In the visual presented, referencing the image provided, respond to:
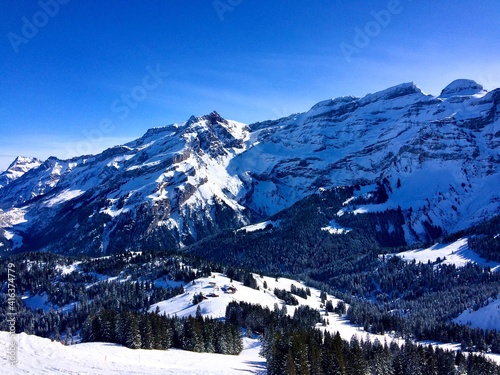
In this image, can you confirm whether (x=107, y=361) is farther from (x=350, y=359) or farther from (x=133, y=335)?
(x=350, y=359)

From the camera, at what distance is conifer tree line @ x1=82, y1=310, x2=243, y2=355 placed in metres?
112

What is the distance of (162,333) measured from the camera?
383 ft

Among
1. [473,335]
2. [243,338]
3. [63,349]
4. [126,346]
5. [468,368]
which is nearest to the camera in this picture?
[63,349]

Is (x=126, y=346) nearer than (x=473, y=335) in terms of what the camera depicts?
Yes

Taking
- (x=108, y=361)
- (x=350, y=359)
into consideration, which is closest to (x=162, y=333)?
(x=108, y=361)

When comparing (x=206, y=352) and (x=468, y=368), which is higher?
(x=206, y=352)

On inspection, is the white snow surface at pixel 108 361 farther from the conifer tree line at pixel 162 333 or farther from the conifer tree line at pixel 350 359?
the conifer tree line at pixel 350 359

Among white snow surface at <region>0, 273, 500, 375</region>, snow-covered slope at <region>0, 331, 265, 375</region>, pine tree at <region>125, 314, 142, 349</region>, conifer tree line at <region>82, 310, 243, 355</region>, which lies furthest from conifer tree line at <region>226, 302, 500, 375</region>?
pine tree at <region>125, 314, 142, 349</region>

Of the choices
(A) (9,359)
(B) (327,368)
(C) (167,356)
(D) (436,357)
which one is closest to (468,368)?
(D) (436,357)

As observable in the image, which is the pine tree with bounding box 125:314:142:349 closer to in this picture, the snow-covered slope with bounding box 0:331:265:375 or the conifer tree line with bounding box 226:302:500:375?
the snow-covered slope with bounding box 0:331:265:375

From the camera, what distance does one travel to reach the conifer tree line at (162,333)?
112 meters

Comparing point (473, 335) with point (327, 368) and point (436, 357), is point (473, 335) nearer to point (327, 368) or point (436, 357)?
point (436, 357)

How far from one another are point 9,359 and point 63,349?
16.8 meters

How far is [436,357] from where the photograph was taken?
120562 mm
